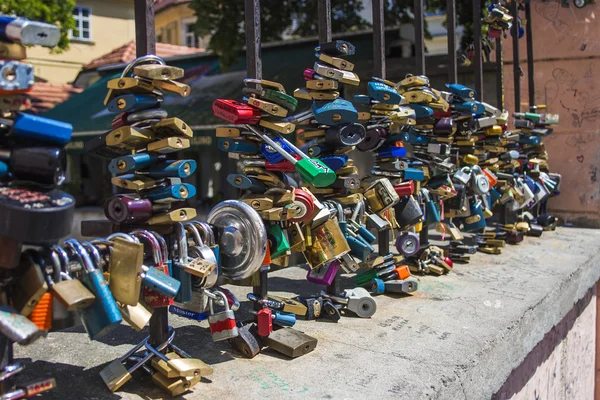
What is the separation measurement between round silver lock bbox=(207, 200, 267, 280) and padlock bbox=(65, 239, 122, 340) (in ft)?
2.14

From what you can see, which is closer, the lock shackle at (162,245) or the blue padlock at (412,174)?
the lock shackle at (162,245)

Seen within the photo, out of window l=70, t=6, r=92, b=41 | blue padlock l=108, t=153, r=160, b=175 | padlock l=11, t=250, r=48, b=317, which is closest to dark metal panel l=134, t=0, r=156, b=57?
blue padlock l=108, t=153, r=160, b=175

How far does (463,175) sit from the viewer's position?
436 centimetres

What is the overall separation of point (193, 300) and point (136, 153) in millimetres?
546

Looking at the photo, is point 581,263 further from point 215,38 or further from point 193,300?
point 215,38

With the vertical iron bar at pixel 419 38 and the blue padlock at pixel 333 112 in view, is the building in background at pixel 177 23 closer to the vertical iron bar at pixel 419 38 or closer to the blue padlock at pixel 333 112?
the vertical iron bar at pixel 419 38

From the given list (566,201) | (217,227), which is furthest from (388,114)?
(566,201)

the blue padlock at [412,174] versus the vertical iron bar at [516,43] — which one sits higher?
the vertical iron bar at [516,43]

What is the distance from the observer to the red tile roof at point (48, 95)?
14766mm

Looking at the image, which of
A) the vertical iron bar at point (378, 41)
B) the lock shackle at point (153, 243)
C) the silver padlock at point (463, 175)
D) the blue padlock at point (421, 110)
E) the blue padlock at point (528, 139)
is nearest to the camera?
the lock shackle at point (153, 243)

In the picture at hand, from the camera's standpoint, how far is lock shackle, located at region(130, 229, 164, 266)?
76.2 inches

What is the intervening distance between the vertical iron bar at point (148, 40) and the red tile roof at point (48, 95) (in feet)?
44.6

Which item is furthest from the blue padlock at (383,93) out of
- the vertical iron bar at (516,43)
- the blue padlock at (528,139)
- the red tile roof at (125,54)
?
the red tile roof at (125,54)

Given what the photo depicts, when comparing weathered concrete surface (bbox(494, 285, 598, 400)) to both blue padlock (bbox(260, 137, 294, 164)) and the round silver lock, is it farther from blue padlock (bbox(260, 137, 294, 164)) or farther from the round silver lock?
blue padlock (bbox(260, 137, 294, 164))
